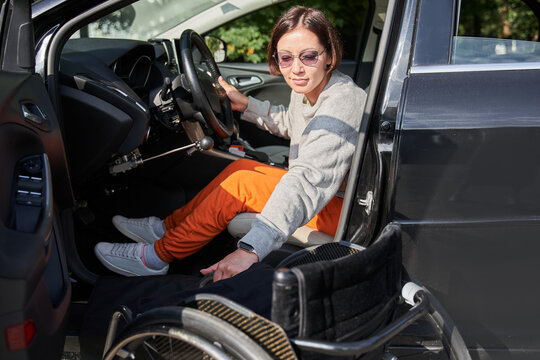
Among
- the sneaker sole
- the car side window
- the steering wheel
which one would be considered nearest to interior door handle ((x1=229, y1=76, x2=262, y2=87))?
the steering wheel

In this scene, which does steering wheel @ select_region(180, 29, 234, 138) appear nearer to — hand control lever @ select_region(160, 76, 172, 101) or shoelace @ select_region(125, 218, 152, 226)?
hand control lever @ select_region(160, 76, 172, 101)

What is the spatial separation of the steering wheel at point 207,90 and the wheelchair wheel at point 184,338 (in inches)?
38.9

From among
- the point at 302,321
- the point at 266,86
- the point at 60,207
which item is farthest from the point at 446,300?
the point at 266,86

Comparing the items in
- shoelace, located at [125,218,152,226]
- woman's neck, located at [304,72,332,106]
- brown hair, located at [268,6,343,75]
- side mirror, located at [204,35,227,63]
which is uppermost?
brown hair, located at [268,6,343,75]

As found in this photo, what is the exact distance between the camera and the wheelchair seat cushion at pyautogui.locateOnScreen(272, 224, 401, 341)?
129 cm

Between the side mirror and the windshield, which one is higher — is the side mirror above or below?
below

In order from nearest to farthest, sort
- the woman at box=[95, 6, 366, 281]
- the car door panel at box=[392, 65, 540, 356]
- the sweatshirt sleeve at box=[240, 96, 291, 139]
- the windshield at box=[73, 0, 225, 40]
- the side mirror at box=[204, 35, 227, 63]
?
the car door panel at box=[392, 65, 540, 356]
the woman at box=[95, 6, 366, 281]
the sweatshirt sleeve at box=[240, 96, 291, 139]
the windshield at box=[73, 0, 225, 40]
the side mirror at box=[204, 35, 227, 63]

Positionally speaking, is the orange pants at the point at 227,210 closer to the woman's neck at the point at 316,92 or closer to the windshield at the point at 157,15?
the woman's neck at the point at 316,92

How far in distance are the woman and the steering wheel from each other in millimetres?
206

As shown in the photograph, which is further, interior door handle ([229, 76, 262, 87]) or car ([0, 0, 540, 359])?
interior door handle ([229, 76, 262, 87])

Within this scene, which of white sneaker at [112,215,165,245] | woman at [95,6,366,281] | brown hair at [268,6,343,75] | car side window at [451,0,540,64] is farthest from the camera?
car side window at [451,0,540,64]

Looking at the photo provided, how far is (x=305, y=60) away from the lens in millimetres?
2006

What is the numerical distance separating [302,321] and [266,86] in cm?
283

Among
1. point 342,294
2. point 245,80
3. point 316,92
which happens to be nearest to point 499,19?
point 245,80
